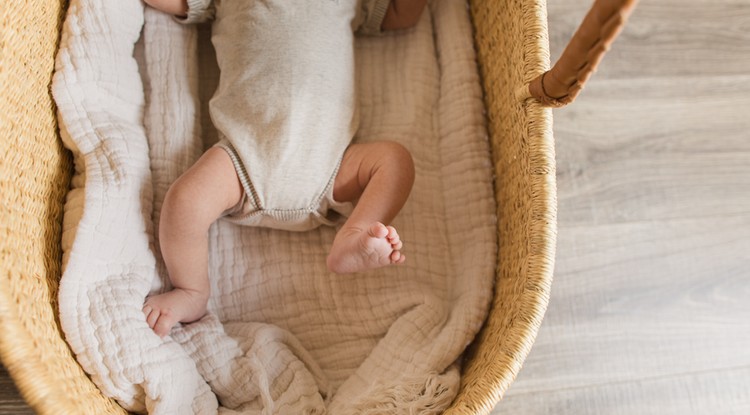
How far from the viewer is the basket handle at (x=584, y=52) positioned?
2.34 ft

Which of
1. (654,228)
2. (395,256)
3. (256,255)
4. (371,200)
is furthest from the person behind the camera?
(654,228)

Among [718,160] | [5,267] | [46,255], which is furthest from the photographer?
[718,160]

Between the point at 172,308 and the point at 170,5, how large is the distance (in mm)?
553

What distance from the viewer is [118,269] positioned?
984mm

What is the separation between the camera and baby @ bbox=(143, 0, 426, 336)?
101 centimetres

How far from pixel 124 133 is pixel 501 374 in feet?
2.34

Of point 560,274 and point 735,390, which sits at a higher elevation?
point 560,274

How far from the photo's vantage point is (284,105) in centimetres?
107

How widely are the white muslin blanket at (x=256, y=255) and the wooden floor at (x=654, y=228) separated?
314 millimetres

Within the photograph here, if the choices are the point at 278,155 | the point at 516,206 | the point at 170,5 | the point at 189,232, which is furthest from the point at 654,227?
the point at 170,5

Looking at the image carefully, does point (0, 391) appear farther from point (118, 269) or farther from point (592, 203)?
point (592, 203)

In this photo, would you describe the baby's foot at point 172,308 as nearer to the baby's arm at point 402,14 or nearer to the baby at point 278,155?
the baby at point 278,155

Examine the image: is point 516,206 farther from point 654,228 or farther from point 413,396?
point 654,228

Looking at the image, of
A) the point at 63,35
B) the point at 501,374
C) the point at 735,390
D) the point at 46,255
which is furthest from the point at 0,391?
the point at 735,390
